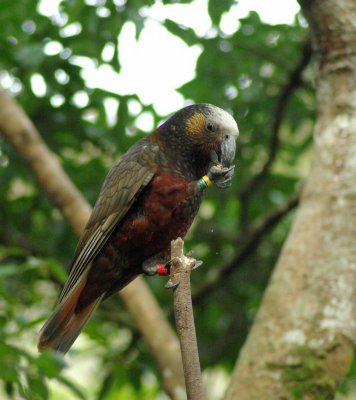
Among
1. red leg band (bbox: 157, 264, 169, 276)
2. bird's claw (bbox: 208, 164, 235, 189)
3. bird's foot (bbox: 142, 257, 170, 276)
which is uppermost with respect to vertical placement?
bird's claw (bbox: 208, 164, 235, 189)

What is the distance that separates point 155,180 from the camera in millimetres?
3297

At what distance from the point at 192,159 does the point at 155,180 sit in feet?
0.73

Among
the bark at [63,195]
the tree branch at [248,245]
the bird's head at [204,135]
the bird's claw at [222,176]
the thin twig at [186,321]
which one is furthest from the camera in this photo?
the tree branch at [248,245]

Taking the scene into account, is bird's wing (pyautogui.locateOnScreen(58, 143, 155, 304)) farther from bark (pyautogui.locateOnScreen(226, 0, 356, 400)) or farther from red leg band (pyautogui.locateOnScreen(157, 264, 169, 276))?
bark (pyautogui.locateOnScreen(226, 0, 356, 400))

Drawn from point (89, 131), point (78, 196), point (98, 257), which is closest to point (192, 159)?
point (98, 257)

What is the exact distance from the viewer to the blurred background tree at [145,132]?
13.6 feet

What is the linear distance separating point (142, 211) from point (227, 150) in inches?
17.9

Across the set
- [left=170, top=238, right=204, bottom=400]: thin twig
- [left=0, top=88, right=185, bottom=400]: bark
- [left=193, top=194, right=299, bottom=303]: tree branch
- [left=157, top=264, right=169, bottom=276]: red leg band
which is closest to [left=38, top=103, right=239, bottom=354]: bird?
[left=157, top=264, right=169, bottom=276]: red leg band

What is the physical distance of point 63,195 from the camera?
404 cm

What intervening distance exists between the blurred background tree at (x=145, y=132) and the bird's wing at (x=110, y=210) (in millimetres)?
811

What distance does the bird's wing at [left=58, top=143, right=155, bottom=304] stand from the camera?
3293mm

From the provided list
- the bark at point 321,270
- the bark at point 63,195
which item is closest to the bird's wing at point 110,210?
the bark at point 63,195

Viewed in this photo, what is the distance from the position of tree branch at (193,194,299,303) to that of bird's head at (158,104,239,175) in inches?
43.8

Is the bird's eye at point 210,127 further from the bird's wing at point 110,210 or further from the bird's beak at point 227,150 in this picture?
the bird's wing at point 110,210
